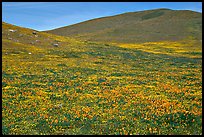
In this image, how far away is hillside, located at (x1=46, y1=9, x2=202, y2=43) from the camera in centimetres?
12330

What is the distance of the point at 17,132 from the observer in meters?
14.1

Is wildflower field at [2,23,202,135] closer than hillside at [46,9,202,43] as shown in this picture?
Yes

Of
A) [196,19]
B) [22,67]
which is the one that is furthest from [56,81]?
[196,19]

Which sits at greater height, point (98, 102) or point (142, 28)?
point (142, 28)

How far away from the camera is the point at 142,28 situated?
145 m

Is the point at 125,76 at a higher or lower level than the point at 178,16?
lower

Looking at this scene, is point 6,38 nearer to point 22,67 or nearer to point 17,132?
point 22,67

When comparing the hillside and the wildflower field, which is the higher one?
the hillside

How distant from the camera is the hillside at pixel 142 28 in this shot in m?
123

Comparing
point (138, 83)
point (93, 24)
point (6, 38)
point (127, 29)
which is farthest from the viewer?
point (93, 24)

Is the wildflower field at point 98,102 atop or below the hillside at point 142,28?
below

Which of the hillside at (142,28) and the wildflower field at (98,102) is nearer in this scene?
the wildflower field at (98,102)

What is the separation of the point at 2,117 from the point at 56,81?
445 inches

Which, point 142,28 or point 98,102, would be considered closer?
point 98,102
